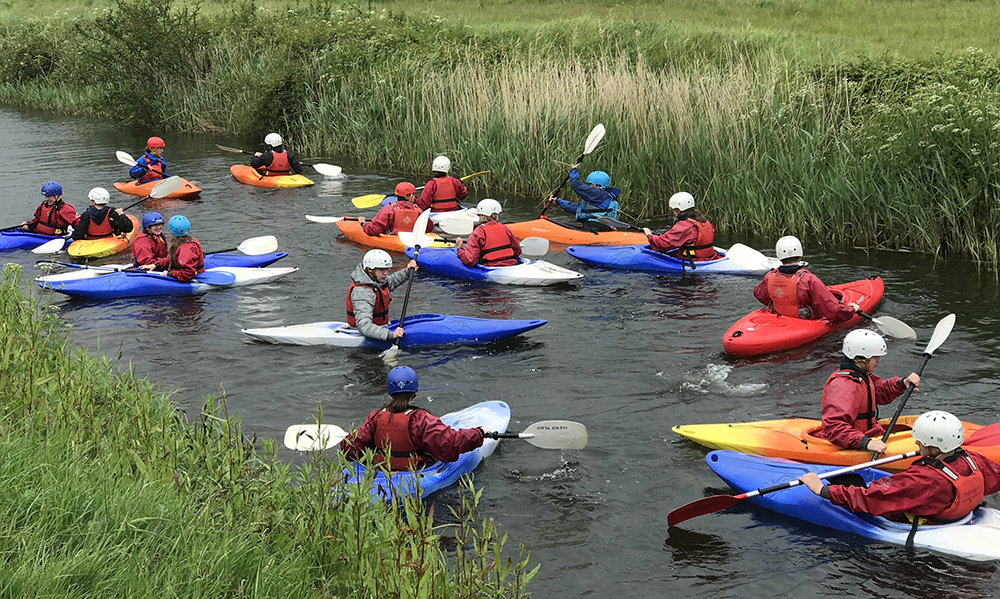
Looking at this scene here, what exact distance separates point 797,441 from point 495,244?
5.32m

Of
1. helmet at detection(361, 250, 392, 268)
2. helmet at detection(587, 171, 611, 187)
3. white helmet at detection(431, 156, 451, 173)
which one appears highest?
white helmet at detection(431, 156, 451, 173)

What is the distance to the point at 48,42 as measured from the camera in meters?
27.8

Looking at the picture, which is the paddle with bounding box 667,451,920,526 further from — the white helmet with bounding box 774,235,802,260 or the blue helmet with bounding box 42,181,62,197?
the blue helmet with bounding box 42,181,62,197

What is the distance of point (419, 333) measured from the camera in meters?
8.87

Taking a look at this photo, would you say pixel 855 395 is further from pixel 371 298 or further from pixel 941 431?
pixel 371 298

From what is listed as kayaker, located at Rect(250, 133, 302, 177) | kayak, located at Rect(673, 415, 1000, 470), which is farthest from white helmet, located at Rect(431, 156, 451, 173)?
kayak, located at Rect(673, 415, 1000, 470)

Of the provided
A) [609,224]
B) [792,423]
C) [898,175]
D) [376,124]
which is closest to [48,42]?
[376,124]

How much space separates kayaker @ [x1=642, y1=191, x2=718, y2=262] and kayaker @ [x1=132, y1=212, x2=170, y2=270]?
572cm

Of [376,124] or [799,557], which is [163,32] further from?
[799,557]

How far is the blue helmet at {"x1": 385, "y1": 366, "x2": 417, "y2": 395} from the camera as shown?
579 cm

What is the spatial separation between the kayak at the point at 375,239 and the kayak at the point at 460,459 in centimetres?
510

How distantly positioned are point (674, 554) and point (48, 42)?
28120 mm

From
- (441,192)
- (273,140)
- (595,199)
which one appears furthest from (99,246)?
(595,199)

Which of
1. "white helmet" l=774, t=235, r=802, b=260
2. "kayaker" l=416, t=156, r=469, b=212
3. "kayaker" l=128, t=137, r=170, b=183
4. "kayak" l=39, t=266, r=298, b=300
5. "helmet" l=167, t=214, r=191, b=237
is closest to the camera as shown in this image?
"white helmet" l=774, t=235, r=802, b=260
